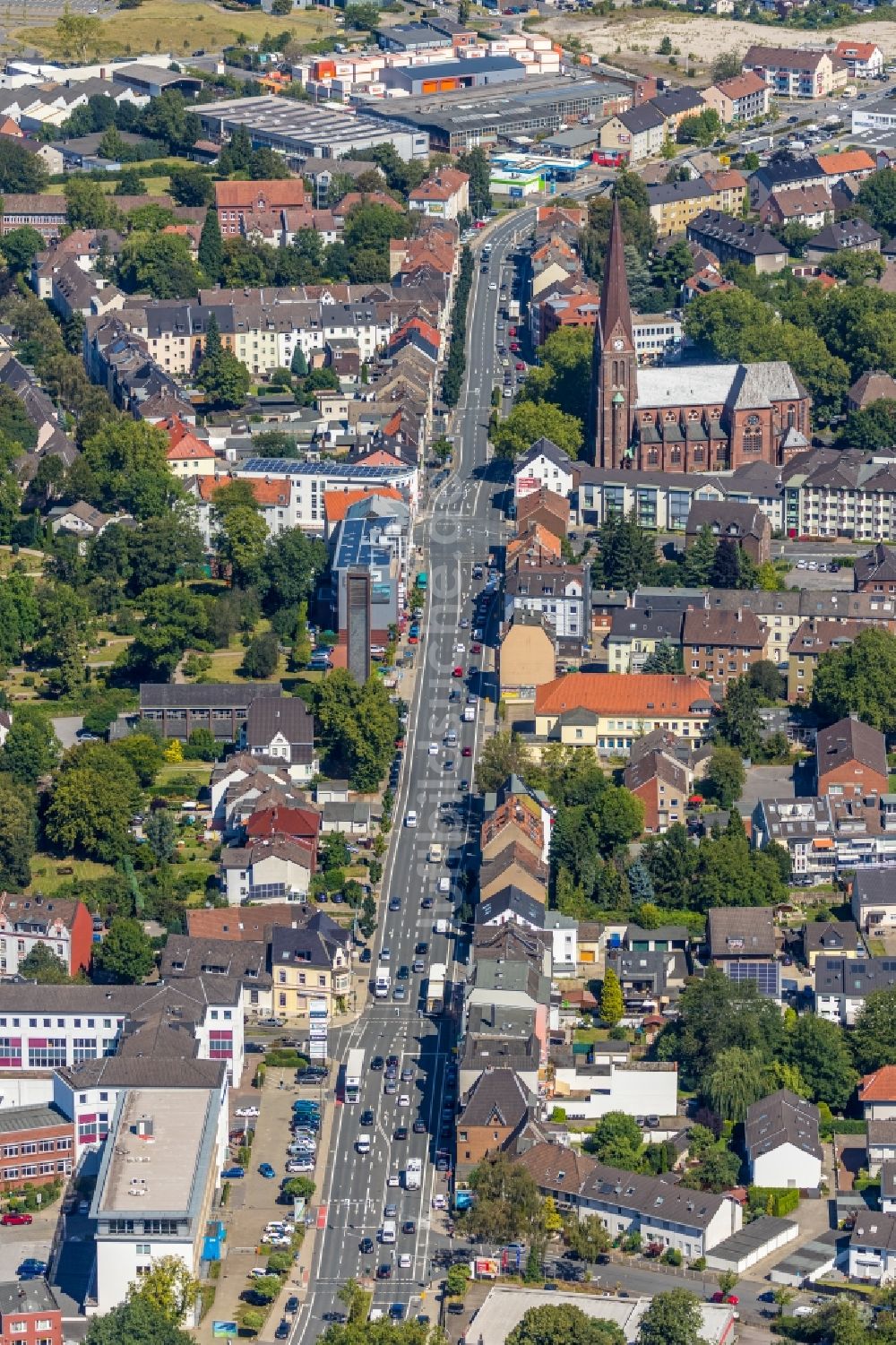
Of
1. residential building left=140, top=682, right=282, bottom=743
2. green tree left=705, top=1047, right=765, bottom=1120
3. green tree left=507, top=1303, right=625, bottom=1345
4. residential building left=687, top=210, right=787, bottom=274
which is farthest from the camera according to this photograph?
residential building left=687, top=210, right=787, bottom=274

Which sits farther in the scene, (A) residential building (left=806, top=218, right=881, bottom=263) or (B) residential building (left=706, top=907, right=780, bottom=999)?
(A) residential building (left=806, top=218, right=881, bottom=263)

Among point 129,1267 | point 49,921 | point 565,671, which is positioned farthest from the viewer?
point 565,671

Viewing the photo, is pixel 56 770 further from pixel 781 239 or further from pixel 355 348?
pixel 781 239

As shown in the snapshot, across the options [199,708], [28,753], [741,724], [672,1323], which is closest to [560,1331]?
[672,1323]

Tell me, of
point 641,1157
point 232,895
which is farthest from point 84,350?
point 641,1157

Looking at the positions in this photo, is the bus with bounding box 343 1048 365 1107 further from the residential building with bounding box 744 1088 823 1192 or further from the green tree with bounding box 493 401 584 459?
the green tree with bounding box 493 401 584 459

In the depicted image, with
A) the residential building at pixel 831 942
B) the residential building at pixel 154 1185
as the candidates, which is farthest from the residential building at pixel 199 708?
the residential building at pixel 154 1185

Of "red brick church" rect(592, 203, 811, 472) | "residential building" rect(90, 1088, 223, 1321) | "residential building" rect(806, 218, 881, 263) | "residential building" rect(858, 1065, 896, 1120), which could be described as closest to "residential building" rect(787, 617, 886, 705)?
"red brick church" rect(592, 203, 811, 472)

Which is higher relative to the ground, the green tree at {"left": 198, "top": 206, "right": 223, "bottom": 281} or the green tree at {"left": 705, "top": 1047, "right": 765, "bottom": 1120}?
the green tree at {"left": 705, "top": 1047, "right": 765, "bottom": 1120}
